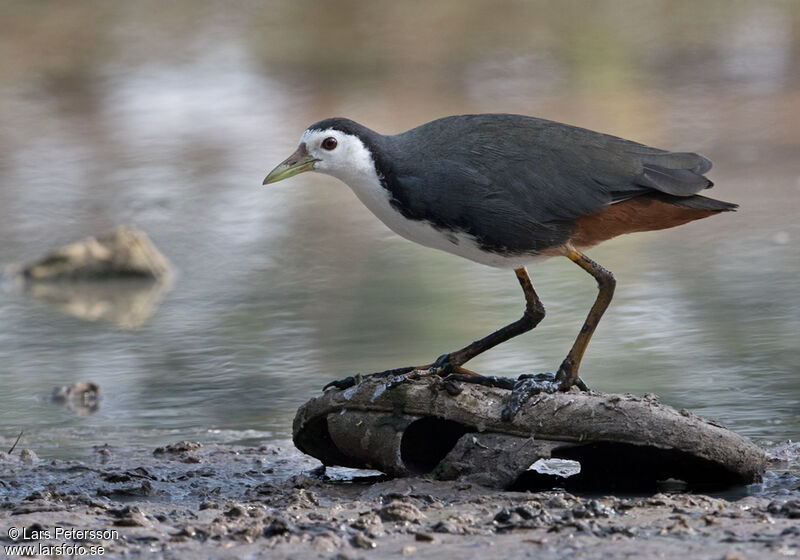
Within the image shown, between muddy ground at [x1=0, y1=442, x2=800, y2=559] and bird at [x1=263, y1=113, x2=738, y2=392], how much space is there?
0.77 meters

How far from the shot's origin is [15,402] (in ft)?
23.5

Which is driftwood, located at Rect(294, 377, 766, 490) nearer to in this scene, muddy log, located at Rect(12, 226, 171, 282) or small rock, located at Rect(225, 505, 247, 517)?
small rock, located at Rect(225, 505, 247, 517)

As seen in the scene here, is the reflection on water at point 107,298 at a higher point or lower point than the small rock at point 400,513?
higher

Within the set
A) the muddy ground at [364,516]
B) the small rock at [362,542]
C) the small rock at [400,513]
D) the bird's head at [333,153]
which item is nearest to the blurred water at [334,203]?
the muddy ground at [364,516]

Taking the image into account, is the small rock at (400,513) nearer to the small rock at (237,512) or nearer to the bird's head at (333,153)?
the small rock at (237,512)

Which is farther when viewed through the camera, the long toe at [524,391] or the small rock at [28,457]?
the small rock at [28,457]

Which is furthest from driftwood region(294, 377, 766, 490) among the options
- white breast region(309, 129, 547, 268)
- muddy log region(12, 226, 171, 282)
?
muddy log region(12, 226, 171, 282)

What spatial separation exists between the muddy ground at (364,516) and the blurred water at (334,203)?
2.66 ft

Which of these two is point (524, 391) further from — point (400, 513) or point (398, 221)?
point (400, 513)

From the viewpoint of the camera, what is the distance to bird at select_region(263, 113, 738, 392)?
5426 mm

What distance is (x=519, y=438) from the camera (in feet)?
17.2

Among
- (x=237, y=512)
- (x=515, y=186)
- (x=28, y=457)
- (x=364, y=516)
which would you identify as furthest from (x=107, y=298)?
(x=364, y=516)

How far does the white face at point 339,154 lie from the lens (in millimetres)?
5539

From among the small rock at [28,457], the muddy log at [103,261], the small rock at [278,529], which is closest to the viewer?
the small rock at [278,529]
